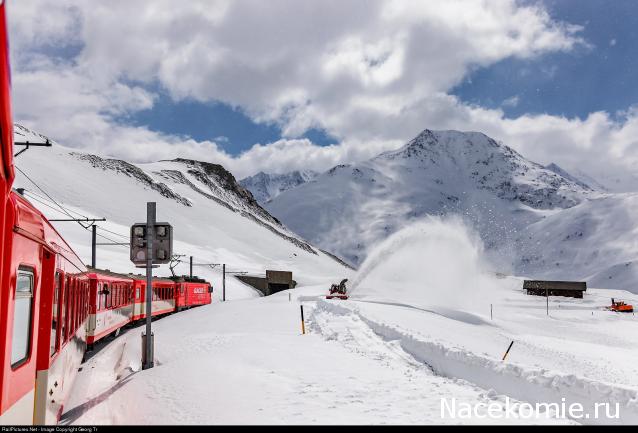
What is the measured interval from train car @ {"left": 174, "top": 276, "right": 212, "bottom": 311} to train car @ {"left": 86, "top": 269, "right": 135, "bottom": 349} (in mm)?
12031

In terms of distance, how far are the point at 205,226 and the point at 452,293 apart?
217 feet

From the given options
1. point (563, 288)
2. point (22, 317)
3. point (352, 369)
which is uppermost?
point (22, 317)

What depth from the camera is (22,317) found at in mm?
4895

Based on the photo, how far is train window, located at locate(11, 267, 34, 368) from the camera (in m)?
4.61

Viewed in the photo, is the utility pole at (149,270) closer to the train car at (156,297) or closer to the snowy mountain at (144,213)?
the train car at (156,297)

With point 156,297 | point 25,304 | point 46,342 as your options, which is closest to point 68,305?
point 46,342

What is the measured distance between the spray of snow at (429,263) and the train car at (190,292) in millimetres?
17073

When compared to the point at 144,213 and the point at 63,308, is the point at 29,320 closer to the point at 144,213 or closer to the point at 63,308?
the point at 63,308

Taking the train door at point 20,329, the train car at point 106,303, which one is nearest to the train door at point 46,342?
the train door at point 20,329

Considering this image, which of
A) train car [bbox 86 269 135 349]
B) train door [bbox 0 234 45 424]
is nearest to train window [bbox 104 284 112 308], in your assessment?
train car [bbox 86 269 135 349]

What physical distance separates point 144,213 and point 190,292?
64.1m

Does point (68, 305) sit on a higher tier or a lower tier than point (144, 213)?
lower

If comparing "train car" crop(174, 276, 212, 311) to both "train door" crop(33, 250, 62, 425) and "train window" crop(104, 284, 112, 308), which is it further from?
"train door" crop(33, 250, 62, 425)

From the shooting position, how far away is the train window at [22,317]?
181 inches
